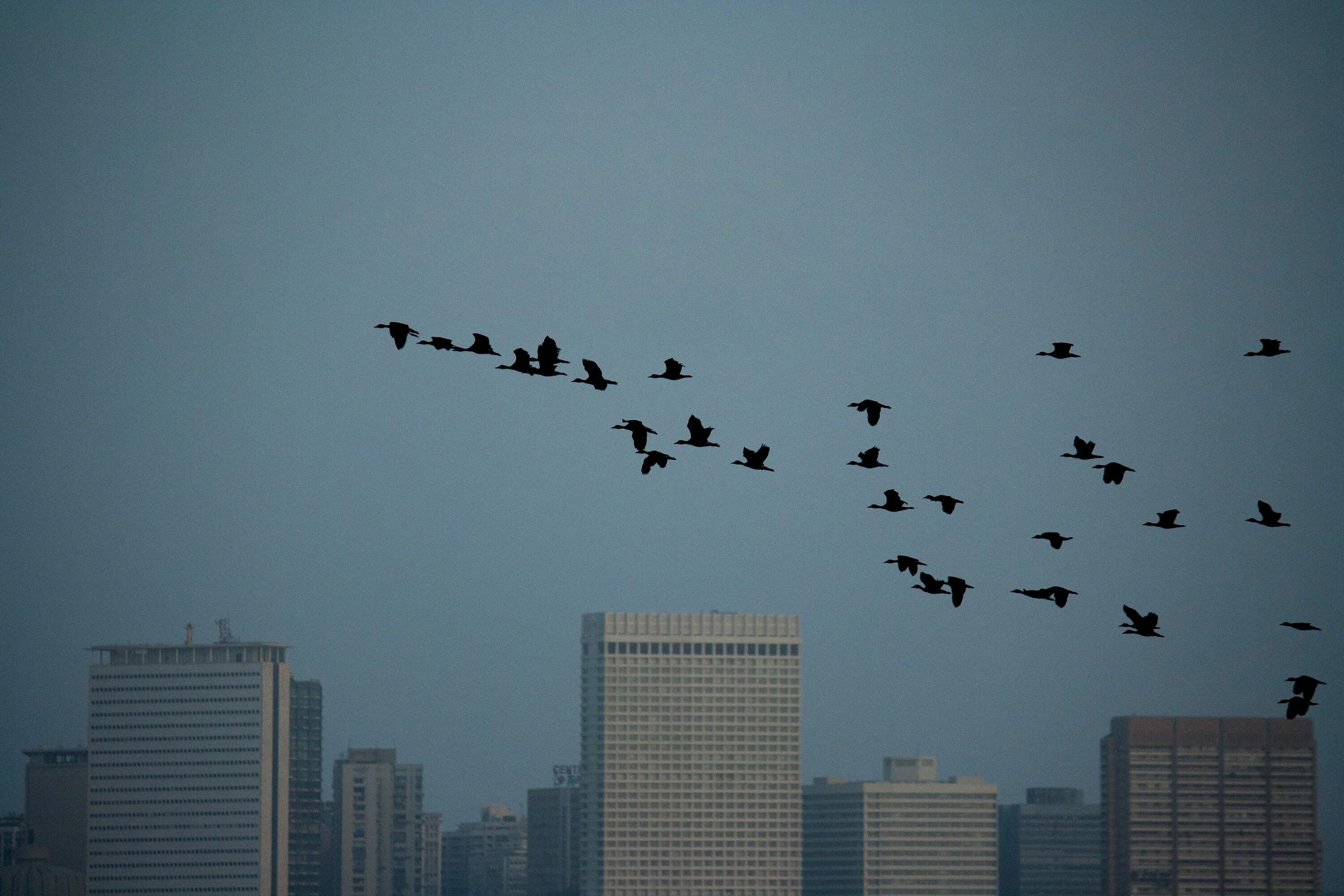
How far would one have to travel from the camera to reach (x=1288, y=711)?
35094 millimetres

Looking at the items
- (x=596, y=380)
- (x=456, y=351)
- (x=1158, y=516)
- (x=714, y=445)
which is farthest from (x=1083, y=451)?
(x=456, y=351)

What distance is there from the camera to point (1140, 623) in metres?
36.2

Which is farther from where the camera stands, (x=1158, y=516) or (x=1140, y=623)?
(x=1158, y=516)

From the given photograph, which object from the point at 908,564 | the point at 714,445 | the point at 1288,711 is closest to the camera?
the point at 1288,711

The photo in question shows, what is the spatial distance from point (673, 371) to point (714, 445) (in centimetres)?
162

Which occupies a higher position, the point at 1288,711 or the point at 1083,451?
the point at 1083,451

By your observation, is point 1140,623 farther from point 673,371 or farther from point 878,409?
point 673,371

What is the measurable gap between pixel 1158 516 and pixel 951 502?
3.84 meters

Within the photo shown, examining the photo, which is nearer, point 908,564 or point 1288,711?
point 1288,711

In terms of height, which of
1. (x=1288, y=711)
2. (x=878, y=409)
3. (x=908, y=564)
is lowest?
(x=1288, y=711)

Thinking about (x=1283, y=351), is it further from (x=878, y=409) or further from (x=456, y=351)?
(x=456, y=351)

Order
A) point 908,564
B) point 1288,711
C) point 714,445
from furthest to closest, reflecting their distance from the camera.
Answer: point 908,564, point 714,445, point 1288,711

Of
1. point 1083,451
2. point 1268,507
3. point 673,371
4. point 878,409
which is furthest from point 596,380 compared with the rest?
point 1268,507

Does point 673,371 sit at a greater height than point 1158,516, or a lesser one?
greater
